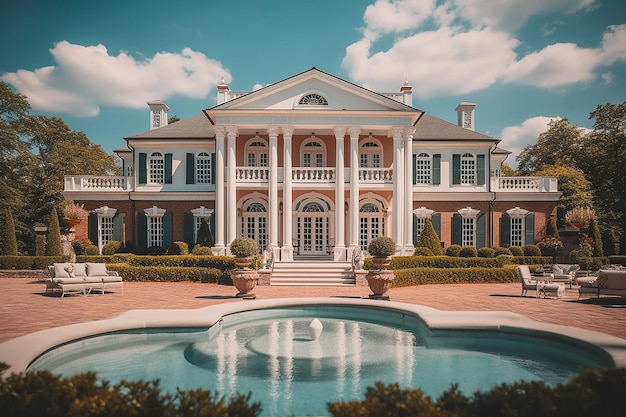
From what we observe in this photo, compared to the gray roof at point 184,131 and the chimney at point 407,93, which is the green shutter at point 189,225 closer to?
the gray roof at point 184,131

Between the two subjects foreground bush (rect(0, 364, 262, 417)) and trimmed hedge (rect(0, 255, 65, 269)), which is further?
trimmed hedge (rect(0, 255, 65, 269))

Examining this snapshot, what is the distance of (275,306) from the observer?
464 inches

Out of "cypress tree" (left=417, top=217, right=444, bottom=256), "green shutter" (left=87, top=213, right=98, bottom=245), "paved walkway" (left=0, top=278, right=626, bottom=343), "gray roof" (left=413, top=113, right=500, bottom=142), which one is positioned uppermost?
"gray roof" (left=413, top=113, right=500, bottom=142)

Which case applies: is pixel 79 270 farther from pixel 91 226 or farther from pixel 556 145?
pixel 556 145

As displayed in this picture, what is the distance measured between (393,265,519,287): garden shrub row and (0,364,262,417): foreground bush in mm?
15393

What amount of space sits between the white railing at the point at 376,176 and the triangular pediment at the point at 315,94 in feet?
11.8

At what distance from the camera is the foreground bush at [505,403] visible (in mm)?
3523

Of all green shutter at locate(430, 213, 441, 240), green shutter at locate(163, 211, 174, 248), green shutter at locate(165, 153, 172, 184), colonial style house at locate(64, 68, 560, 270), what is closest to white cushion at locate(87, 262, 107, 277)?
colonial style house at locate(64, 68, 560, 270)

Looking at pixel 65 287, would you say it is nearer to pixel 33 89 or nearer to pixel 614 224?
pixel 33 89

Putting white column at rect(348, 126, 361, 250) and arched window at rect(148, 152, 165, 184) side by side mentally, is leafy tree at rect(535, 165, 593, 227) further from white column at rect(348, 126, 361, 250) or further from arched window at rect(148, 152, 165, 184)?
arched window at rect(148, 152, 165, 184)

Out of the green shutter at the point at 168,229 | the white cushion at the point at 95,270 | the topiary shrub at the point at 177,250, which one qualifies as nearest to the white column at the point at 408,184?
the topiary shrub at the point at 177,250

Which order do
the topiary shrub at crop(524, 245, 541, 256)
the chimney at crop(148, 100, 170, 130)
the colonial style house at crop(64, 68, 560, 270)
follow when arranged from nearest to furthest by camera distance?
1. the colonial style house at crop(64, 68, 560, 270)
2. the topiary shrub at crop(524, 245, 541, 256)
3. the chimney at crop(148, 100, 170, 130)

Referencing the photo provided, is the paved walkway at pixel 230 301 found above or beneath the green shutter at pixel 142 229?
beneath

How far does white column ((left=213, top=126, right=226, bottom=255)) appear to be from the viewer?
78.4 feet
